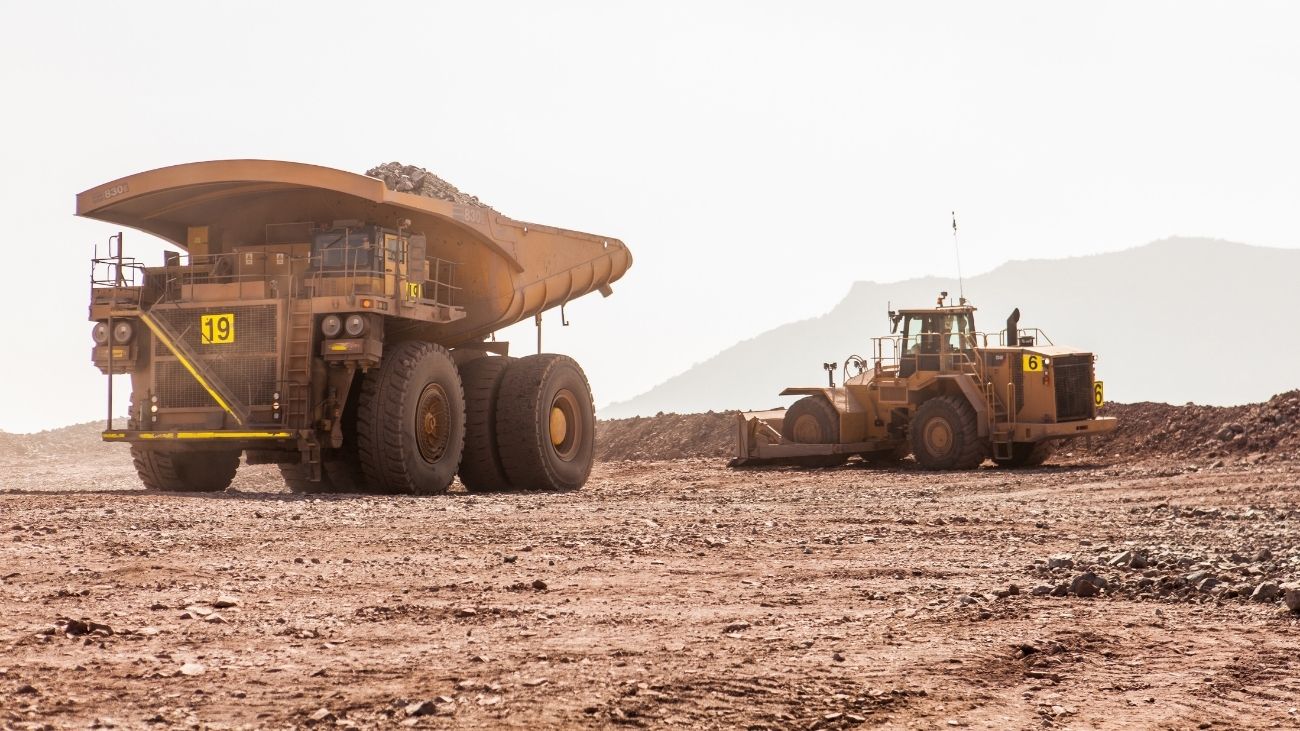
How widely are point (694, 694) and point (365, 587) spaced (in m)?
3.14

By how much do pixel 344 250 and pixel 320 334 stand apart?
103cm

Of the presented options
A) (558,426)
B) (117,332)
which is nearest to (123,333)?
(117,332)

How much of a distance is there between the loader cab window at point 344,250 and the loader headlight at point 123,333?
208 cm

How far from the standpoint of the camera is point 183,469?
1566 cm

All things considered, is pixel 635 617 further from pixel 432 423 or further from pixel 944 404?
pixel 944 404

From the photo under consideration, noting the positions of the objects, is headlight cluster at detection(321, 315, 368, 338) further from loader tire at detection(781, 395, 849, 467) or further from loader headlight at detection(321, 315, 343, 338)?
loader tire at detection(781, 395, 849, 467)

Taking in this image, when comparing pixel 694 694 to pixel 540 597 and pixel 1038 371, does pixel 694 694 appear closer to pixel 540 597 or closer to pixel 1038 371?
pixel 540 597

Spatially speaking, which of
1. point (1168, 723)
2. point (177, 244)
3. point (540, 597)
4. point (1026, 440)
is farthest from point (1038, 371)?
point (1168, 723)

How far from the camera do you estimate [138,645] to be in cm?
572

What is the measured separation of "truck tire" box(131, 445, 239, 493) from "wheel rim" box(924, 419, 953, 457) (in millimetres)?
10442

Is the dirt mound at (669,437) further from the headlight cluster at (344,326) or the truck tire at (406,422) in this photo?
the headlight cluster at (344,326)

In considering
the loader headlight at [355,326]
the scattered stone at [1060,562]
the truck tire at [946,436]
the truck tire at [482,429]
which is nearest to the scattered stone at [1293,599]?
the scattered stone at [1060,562]

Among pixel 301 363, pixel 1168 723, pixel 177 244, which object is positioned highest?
pixel 177 244

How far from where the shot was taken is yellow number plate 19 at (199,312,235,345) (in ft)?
47.4
